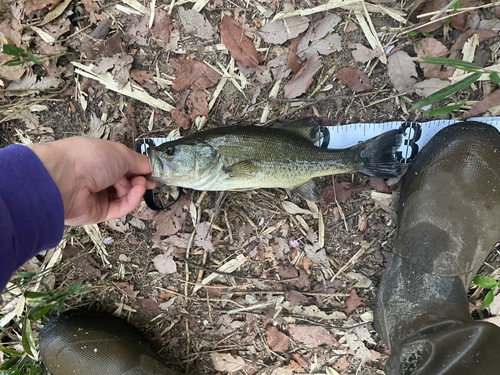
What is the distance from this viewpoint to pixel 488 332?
2725 mm

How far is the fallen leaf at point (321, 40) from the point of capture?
3541 millimetres

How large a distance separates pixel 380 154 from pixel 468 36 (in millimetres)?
1604

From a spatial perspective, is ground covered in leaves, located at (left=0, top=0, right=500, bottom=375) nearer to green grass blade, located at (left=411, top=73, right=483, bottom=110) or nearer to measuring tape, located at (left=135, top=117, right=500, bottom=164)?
measuring tape, located at (left=135, top=117, right=500, bottom=164)

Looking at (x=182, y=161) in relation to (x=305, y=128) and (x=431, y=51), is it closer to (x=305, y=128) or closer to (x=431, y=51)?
(x=305, y=128)

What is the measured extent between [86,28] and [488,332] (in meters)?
5.10

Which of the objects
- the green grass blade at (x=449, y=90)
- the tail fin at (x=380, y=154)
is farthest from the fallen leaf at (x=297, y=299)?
the green grass blade at (x=449, y=90)

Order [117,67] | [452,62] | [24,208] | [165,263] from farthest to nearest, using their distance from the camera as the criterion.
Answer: [165,263], [117,67], [452,62], [24,208]

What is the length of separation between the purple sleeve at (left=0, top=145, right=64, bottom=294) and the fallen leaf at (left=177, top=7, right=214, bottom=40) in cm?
220

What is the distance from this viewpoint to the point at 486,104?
137 inches

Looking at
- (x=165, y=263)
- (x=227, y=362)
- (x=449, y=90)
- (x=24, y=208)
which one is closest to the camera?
(x=24, y=208)

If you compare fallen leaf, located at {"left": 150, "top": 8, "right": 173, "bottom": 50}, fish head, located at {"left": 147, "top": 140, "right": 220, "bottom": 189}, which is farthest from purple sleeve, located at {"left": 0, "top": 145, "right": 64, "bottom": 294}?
fallen leaf, located at {"left": 150, "top": 8, "right": 173, "bottom": 50}

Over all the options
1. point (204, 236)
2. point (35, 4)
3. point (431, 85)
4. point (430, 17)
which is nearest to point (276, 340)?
point (204, 236)

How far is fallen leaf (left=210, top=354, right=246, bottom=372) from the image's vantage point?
3908mm

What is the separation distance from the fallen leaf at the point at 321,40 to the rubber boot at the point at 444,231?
1539 mm
